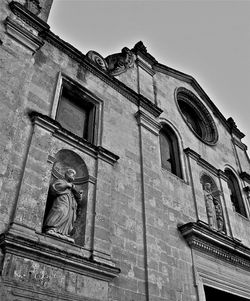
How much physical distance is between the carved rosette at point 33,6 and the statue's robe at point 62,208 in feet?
14.5

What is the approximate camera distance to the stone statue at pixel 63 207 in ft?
21.3

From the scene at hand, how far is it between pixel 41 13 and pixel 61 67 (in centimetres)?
154

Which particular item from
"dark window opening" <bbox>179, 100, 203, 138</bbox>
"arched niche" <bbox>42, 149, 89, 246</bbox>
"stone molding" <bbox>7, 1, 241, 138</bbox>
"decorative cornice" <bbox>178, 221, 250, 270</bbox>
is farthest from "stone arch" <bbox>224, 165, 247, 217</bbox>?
"arched niche" <bbox>42, 149, 89, 246</bbox>

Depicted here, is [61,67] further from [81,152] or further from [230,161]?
[230,161]

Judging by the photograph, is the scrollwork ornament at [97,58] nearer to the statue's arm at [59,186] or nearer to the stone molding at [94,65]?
the stone molding at [94,65]

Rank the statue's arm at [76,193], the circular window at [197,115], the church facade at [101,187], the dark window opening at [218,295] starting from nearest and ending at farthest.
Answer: the church facade at [101,187]
the statue's arm at [76,193]
the dark window opening at [218,295]
the circular window at [197,115]

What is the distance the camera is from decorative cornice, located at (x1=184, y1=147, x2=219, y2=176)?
37.4 feet

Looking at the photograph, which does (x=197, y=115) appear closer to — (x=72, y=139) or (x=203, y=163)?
(x=203, y=163)

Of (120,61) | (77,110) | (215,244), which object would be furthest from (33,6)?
(215,244)

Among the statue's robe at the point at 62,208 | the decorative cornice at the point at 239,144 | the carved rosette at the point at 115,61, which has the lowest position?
the statue's robe at the point at 62,208

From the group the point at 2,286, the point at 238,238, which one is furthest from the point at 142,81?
the point at 2,286

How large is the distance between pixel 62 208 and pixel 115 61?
6132mm

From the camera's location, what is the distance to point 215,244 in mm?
9461

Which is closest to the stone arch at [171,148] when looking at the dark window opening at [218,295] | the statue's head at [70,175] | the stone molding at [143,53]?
the stone molding at [143,53]
